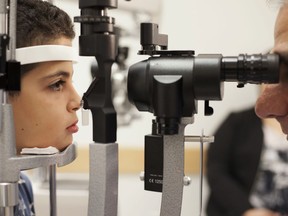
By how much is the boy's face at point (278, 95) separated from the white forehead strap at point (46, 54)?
1.12ft

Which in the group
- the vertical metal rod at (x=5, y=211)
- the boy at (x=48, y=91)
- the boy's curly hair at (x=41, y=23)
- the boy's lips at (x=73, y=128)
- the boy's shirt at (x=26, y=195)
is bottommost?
the boy's shirt at (x=26, y=195)

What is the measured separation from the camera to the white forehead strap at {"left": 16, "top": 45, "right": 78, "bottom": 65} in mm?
860

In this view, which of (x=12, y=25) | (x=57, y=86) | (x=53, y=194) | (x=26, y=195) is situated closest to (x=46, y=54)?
(x=57, y=86)

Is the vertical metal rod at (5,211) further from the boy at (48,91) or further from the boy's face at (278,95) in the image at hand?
the boy's face at (278,95)

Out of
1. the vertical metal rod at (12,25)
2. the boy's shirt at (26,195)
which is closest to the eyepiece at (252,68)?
the vertical metal rod at (12,25)

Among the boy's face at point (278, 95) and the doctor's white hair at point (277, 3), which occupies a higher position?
the doctor's white hair at point (277, 3)

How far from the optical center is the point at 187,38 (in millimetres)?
1095

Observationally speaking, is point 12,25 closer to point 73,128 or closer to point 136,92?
point 136,92

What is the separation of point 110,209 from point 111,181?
0.13 feet

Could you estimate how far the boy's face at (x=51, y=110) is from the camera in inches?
37.4

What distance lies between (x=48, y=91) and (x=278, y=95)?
427mm

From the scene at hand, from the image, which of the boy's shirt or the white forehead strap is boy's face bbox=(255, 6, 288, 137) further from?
the boy's shirt

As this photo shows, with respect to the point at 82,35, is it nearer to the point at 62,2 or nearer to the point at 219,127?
the point at 62,2

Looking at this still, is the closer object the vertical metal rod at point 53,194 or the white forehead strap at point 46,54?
the white forehead strap at point 46,54
